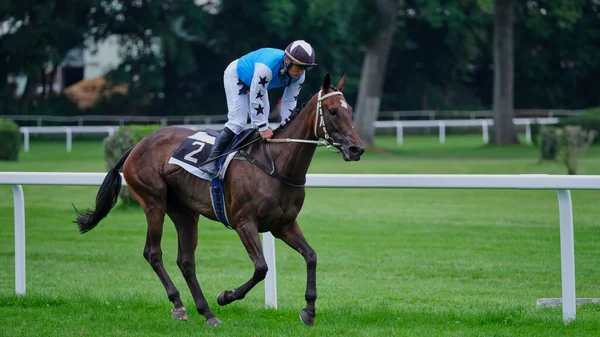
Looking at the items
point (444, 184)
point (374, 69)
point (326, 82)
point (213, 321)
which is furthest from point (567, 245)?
point (374, 69)

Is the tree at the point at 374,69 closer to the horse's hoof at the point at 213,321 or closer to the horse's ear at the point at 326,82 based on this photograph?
the horse's hoof at the point at 213,321

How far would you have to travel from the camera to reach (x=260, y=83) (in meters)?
6.13

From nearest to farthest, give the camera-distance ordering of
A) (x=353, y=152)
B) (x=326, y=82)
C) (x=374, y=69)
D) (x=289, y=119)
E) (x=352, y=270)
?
1. (x=353, y=152)
2. (x=326, y=82)
3. (x=289, y=119)
4. (x=352, y=270)
5. (x=374, y=69)

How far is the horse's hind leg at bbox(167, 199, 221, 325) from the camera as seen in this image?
6445 mm

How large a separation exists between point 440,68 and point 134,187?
36.9 meters

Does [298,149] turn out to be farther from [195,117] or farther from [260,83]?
[195,117]

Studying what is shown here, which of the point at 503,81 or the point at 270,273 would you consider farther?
the point at 503,81

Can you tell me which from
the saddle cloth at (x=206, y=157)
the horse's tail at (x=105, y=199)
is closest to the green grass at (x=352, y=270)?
the horse's tail at (x=105, y=199)

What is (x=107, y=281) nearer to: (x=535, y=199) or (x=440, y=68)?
(x=535, y=199)

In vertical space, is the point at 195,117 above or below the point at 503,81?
below

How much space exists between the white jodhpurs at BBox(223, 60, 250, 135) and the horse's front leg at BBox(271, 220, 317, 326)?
0.78m

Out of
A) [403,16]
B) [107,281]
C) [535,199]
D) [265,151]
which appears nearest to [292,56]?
[265,151]

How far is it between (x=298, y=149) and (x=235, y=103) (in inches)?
24.6

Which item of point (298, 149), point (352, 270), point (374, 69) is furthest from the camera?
point (374, 69)
